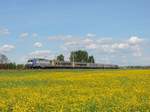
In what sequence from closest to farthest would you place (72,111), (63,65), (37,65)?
1. (72,111)
2. (37,65)
3. (63,65)

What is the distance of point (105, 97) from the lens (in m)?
19.3

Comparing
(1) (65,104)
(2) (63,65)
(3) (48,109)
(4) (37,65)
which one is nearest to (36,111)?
(3) (48,109)

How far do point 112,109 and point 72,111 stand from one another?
1.31 m

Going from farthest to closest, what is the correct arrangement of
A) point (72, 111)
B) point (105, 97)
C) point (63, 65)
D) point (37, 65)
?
point (63, 65), point (37, 65), point (105, 97), point (72, 111)

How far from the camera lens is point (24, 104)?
647 inches

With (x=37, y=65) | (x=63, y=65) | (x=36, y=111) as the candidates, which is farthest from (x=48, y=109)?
(x=63, y=65)

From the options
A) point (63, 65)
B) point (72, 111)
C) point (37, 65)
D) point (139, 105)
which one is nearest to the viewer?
point (72, 111)

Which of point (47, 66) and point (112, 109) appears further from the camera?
point (47, 66)

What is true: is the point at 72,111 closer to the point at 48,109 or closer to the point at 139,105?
the point at 48,109

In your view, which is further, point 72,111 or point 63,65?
point 63,65

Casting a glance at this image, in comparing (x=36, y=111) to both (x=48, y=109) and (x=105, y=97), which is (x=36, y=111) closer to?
(x=48, y=109)

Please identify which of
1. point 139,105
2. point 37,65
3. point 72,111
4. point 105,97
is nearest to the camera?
point 72,111

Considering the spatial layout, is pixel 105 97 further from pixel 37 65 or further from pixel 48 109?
pixel 37 65

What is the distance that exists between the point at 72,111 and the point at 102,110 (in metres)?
1.05
